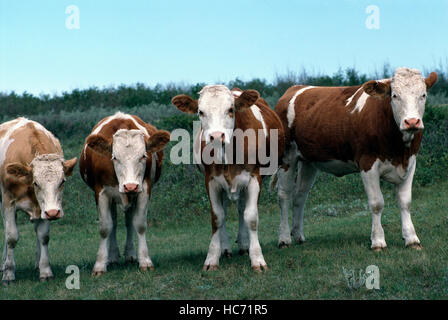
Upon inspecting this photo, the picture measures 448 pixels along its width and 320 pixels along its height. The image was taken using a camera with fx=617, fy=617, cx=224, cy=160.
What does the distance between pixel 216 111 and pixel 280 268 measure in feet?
7.73

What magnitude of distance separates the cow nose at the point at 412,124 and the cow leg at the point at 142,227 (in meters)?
3.95

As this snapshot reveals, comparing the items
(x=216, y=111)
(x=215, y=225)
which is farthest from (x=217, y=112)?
(x=215, y=225)

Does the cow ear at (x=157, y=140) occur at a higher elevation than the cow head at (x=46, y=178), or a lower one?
higher

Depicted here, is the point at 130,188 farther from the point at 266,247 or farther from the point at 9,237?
the point at 266,247

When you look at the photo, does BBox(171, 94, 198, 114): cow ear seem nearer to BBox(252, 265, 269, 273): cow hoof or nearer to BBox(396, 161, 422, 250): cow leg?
BBox(252, 265, 269, 273): cow hoof

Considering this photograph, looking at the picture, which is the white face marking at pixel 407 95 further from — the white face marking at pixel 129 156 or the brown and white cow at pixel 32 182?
the brown and white cow at pixel 32 182

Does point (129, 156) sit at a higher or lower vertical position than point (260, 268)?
higher

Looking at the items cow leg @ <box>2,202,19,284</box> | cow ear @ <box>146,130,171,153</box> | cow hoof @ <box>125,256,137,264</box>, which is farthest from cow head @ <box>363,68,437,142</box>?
cow leg @ <box>2,202,19,284</box>

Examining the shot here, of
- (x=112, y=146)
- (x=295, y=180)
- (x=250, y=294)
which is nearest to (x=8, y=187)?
(x=112, y=146)

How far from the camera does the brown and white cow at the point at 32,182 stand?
29.2 ft

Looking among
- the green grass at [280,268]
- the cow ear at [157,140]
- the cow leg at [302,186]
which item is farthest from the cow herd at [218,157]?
the cow leg at [302,186]

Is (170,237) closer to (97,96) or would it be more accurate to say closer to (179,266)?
(179,266)

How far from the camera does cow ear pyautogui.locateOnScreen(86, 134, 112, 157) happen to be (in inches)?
356

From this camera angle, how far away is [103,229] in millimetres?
9398
